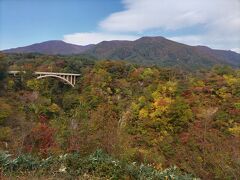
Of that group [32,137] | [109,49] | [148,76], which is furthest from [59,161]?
[109,49]

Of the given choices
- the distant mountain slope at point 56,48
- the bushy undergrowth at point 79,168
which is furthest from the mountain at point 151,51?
the bushy undergrowth at point 79,168

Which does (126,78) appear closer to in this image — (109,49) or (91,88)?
(91,88)

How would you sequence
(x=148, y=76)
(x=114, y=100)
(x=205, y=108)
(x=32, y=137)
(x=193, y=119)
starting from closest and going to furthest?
(x=32, y=137) < (x=193, y=119) < (x=205, y=108) < (x=114, y=100) < (x=148, y=76)

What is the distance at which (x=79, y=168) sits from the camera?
14.9 feet

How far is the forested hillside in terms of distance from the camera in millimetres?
4754

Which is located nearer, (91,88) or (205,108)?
(205,108)

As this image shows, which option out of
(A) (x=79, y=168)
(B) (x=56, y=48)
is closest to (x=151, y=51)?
(B) (x=56, y=48)

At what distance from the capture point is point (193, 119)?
20.8 metres

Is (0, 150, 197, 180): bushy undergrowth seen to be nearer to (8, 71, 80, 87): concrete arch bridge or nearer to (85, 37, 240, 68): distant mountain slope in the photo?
(8, 71, 80, 87): concrete arch bridge

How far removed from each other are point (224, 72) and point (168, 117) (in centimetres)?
1005

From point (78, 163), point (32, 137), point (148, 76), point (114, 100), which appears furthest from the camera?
point (148, 76)

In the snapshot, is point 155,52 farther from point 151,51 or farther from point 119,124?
point 119,124

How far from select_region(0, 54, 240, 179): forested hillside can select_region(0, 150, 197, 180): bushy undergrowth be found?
0.01 meters

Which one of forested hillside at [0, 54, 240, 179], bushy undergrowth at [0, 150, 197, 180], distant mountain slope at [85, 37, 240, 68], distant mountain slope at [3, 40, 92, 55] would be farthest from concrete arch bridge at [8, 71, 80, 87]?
distant mountain slope at [3, 40, 92, 55]
